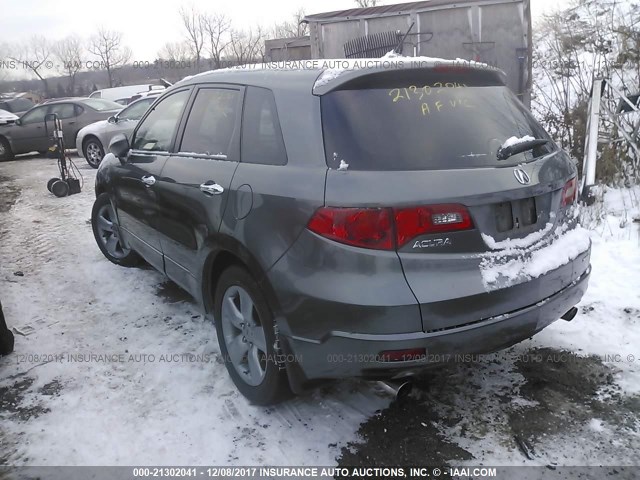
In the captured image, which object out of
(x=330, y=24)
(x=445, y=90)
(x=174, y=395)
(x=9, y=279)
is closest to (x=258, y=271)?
(x=174, y=395)

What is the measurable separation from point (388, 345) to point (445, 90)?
52.4 inches

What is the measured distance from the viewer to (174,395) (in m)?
3.15

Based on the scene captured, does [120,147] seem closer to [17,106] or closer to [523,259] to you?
[523,259]

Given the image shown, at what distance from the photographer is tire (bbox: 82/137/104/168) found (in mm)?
11742

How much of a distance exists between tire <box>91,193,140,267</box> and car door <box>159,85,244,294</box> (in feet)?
5.01

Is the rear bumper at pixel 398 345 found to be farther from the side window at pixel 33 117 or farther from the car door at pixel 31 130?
the side window at pixel 33 117

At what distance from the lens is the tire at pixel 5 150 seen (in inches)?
583

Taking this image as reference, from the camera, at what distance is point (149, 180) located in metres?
3.93

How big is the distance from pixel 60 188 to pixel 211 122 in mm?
6608

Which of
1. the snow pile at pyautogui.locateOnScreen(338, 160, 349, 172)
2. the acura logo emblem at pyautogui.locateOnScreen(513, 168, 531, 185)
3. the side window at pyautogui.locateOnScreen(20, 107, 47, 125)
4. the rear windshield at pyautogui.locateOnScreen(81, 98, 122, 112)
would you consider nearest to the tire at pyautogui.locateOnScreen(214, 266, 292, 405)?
the snow pile at pyautogui.locateOnScreen(338, 160, 349, 172)

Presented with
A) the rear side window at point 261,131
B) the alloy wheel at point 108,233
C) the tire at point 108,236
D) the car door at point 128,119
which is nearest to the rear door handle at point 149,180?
the rear side window at point 261,131

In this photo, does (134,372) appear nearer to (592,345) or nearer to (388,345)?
(388,345)

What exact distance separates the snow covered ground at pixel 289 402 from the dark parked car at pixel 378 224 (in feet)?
1.04

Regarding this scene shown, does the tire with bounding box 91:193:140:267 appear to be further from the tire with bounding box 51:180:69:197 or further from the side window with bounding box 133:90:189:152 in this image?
the tire with bounding box 51:180:69:197
